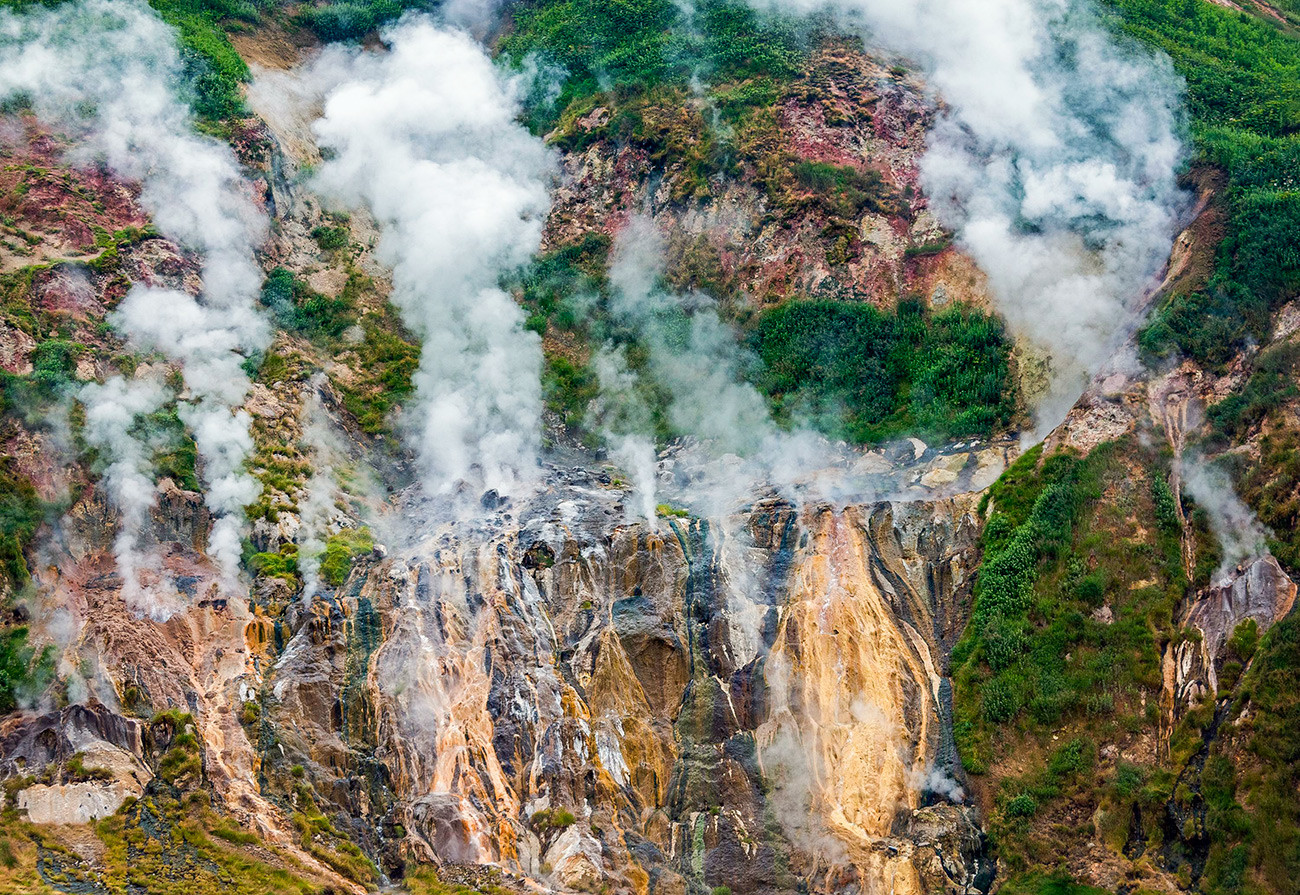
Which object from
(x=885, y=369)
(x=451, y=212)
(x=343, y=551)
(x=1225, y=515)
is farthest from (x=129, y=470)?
(x=1225, y=515)

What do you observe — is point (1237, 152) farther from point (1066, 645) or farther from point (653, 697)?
point (653, 697)

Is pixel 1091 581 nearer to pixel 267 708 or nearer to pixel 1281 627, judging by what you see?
pixel 1281 627

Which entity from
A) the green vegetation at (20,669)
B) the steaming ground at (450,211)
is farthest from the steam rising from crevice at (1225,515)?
the green vegetation at (20,669)

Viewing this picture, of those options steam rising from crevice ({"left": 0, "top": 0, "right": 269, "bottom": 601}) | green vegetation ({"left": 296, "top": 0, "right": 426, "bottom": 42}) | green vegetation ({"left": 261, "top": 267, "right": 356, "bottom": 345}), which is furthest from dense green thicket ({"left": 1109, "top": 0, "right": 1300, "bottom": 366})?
green vegetation ({"left": 296, "top": 0, "right": 426, "bottom": 42})

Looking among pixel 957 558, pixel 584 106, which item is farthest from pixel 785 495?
pixel 584 106

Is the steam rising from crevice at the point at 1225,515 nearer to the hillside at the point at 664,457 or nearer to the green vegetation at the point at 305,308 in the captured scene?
the hillside at the point at 664,457
